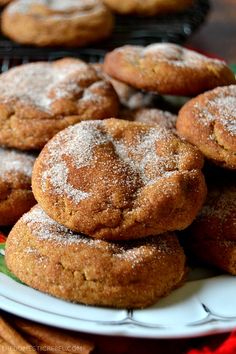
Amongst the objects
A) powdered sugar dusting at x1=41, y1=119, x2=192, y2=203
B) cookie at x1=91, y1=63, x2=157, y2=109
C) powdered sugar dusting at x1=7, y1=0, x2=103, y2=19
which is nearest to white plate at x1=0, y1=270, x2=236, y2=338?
powdered sugar dusting at x1=41, y1=119, x2=192, y2=203

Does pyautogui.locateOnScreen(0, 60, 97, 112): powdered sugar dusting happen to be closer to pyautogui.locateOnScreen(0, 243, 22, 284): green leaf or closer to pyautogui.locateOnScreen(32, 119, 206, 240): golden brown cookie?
pyautogui.locateOnScreen(32, 119, 206, 240): golden brown cookie

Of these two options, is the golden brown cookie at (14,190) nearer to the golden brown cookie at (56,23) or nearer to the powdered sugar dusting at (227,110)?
the powdered sugar dusting at (227,110)

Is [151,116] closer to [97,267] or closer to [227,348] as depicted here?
[97,267]

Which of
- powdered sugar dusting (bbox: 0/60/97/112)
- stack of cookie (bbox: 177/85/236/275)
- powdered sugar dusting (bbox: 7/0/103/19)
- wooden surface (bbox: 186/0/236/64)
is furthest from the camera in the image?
wooden surface (bbox: 186/0/236/64)

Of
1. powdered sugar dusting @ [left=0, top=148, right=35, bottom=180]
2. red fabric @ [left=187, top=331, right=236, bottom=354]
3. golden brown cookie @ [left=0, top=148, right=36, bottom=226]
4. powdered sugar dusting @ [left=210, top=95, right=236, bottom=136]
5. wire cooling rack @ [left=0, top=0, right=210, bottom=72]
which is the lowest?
wire cooling rack @ [left=0, top=0, right=210, bottom=72]

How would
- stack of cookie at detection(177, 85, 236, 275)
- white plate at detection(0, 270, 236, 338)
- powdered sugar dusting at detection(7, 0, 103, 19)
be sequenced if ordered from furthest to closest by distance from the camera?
powdered sugar dusting at detection(7, 0, 103, 19), stack of cookie at detection(177, 85, 236, 275), white plate at detection(0, 270, 236, 338)

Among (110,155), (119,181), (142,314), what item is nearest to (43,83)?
(110,155)
